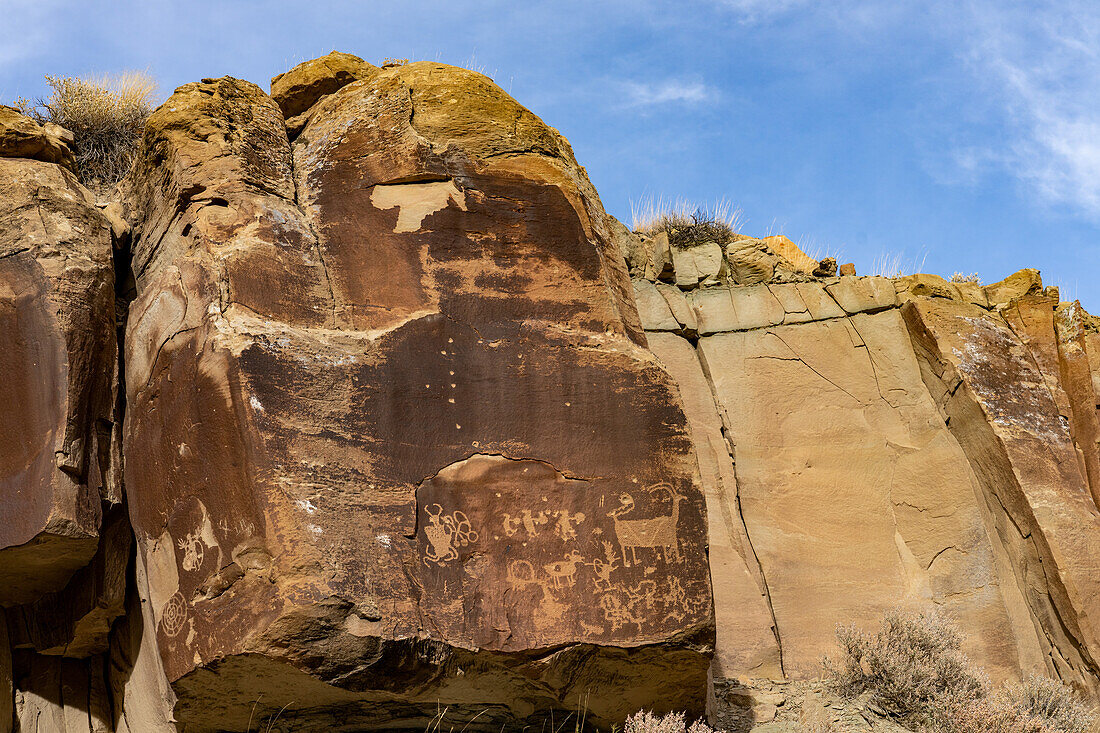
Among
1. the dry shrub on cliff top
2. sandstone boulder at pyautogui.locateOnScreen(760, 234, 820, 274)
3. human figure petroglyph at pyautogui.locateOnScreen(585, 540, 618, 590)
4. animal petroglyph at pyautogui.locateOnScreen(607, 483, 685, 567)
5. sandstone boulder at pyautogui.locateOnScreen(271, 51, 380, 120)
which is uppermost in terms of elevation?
sandstone boulder at pyautogui.locateOnScreen(271, 51, 380, 120)

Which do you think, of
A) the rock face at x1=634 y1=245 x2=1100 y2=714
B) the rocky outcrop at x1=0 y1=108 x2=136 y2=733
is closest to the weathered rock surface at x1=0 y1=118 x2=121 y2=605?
the rocky outcrop at x1=0 y1=108 x2=136 y2=733

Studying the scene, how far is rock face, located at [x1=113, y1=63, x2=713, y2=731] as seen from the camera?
3846mm

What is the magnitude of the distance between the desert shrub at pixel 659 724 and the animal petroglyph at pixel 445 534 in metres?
1.08

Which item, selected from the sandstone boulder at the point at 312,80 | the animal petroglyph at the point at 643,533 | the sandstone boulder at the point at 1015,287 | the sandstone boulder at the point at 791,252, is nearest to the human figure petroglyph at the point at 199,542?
the animal petroglyph at the point at 643,533

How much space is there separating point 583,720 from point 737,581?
2.66 m

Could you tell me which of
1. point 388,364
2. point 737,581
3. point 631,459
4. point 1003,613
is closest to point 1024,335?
point 1003,613

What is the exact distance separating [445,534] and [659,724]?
1.24 m

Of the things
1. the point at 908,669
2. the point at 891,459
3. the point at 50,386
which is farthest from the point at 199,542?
the point at 891,459

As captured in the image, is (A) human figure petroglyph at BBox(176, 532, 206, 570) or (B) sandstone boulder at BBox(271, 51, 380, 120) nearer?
(A) human figure petroglyph at BBox(176, 532, 206, 570)

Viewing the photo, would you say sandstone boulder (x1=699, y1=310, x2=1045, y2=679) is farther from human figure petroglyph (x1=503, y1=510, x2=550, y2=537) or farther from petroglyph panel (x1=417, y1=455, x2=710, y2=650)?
human figure petroglyph (x1=503, y1=510, x2=550, y2=537)

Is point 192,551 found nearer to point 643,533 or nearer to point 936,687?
point 643,533

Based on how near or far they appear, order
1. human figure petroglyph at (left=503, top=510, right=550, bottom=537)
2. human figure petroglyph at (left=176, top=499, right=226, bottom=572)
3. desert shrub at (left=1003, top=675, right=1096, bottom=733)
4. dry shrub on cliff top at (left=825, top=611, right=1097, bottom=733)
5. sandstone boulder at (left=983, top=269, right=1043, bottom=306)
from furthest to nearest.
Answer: sandstone boulder at (left=983, top=269, right=1043, bottom=306)
desert shrub at (left=1003, top=675, right=1096, bottom=733)
dry shrub on cliff top at (left=825, top=611, right=1097, bottom=733)
human figure petroglyph at (left=503, top=510, right=550, bottom=537)
human figure petroglyph at (left=176, top=499, right=226, bottom=572)

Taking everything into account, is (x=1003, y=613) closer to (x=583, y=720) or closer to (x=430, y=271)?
(x=583, y=720)

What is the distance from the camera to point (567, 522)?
4141 millimetres
